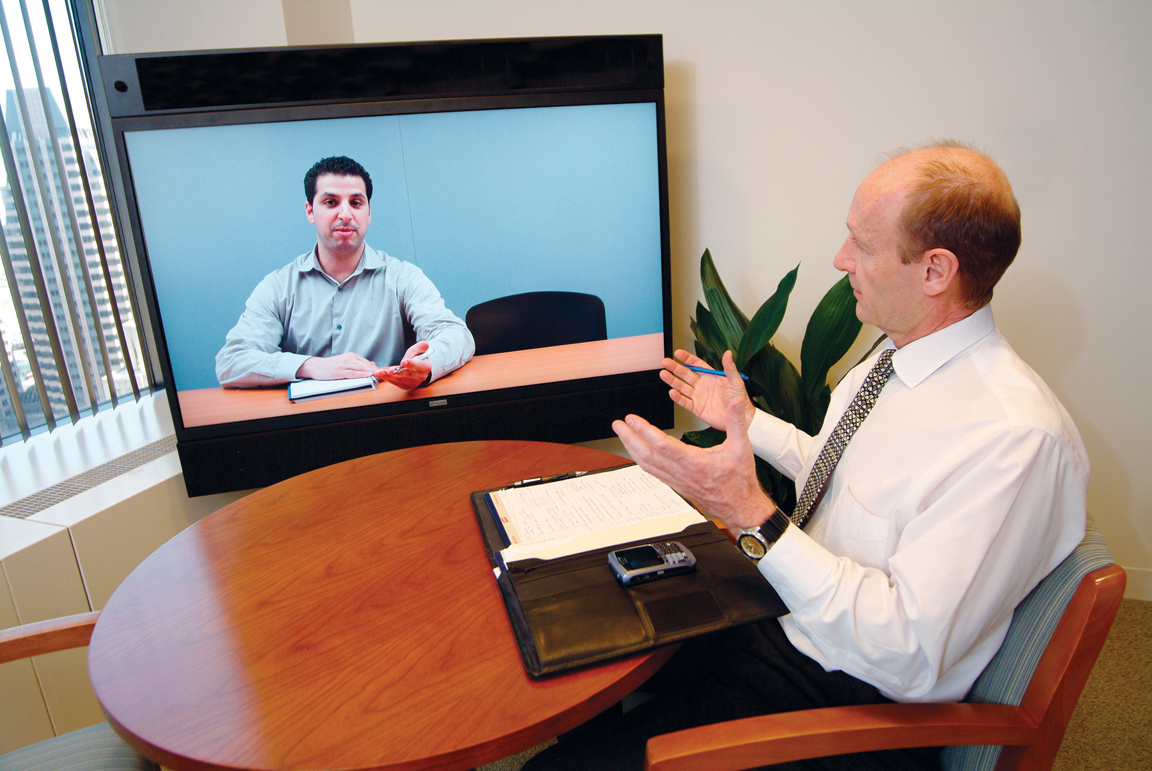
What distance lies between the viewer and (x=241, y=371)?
2.12m

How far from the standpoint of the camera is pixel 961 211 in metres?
1.05

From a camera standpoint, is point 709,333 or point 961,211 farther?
point 709,333

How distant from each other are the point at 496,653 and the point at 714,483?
0.44 metres

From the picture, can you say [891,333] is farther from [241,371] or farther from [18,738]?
[18,738]

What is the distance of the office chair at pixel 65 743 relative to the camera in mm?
1117

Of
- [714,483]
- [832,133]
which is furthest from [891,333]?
[832,133]

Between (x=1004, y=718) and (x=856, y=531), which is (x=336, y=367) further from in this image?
(x=1004, y=718)

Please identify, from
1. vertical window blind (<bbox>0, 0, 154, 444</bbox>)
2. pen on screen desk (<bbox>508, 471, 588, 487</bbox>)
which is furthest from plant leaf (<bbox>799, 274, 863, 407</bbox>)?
vertical window blind (<bbox>0, 0, 154, 444</bbox>)

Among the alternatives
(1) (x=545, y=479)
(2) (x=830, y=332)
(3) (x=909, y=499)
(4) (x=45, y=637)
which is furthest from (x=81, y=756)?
(2) (x=830, y=332)

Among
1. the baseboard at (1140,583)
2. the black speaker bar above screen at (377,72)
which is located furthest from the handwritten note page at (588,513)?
the baseboard at (1140,583)

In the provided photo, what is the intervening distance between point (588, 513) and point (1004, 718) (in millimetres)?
738

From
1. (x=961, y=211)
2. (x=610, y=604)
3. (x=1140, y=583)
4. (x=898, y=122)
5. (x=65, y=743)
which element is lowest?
(x=1140, y=583)

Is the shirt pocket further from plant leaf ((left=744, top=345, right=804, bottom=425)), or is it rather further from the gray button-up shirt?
the gray button-up shirt

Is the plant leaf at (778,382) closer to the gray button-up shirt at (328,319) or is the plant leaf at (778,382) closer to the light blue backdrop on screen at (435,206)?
the light blue backdrop on screen at (435,206)
